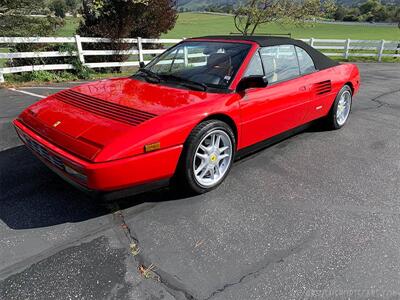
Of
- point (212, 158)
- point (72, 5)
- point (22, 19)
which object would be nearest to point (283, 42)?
point (212, 158)

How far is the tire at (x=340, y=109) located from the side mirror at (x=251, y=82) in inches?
82.9

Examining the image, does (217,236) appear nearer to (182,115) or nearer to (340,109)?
(182,115)

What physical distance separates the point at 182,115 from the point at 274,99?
1.32 metres

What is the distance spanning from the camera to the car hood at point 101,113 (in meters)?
2.50

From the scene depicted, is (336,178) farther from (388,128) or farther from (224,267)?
(388,128)

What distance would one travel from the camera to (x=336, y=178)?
360cm

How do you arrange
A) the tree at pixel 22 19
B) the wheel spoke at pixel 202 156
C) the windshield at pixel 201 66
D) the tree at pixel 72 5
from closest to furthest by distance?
the wheel spoke at pixel 202 156
the windshield at pixel 201 66
the tree at pixel 22 19
the tree at pixel 72 5

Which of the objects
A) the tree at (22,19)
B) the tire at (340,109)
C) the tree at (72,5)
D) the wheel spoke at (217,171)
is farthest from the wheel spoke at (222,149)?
the tree at (72,5)

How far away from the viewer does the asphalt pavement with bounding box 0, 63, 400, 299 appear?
2.08 m

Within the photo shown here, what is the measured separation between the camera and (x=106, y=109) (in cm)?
288

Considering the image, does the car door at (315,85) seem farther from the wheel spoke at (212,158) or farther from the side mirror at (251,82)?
the wheel spoke at (212,158)

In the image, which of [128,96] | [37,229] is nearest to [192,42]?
[128,96]

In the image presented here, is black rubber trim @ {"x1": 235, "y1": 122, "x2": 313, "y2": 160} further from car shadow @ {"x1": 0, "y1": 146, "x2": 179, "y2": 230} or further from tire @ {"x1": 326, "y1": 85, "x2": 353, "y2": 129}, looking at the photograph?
car shadow @ {"x1": 0, "y1": 146, "x2": 179, "y2": 230}

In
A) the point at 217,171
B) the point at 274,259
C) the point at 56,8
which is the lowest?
the point at 274,259
